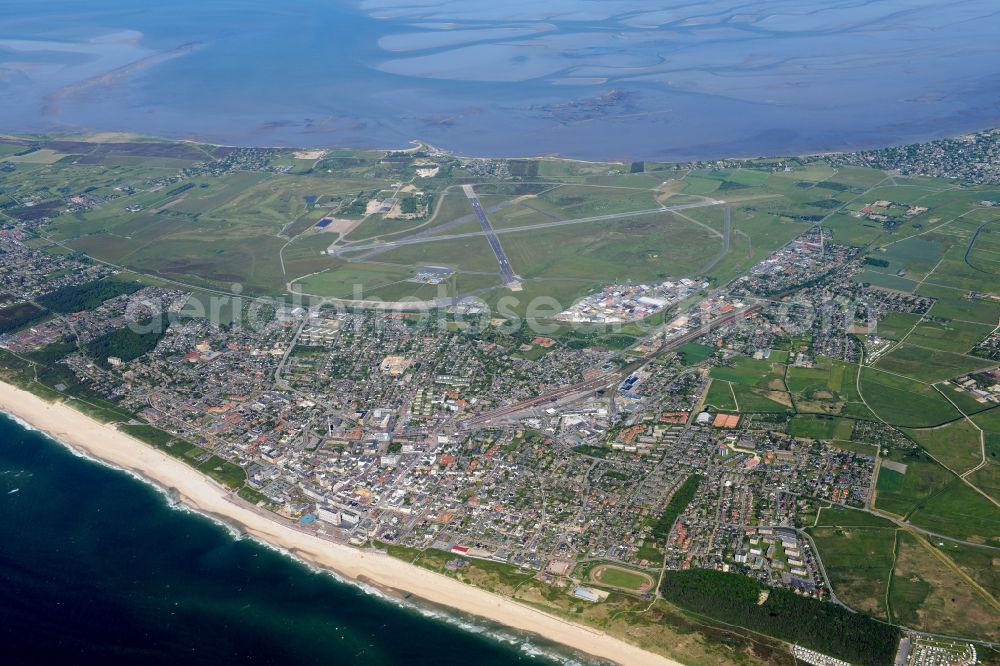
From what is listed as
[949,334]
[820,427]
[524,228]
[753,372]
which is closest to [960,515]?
[820,427]

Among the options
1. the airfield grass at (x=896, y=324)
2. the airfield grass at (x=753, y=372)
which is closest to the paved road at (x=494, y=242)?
the airfield grass at (x=753, y=372)

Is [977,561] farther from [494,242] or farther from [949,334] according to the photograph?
[494,242]

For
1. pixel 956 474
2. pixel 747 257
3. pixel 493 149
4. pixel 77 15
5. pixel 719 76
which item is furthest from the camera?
pixel 77 15

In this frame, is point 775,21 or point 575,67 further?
point 775,21

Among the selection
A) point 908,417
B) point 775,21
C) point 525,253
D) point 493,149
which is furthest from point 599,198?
point 775,21

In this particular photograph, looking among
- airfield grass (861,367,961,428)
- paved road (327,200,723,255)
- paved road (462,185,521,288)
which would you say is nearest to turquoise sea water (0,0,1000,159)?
paved road (462,185,521,288)

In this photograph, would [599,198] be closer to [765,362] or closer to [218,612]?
[765,362]

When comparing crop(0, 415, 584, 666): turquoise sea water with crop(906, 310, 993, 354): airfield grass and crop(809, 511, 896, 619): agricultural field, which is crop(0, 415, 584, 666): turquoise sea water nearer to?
crop(809, 511, 896, 619): agricultural field
